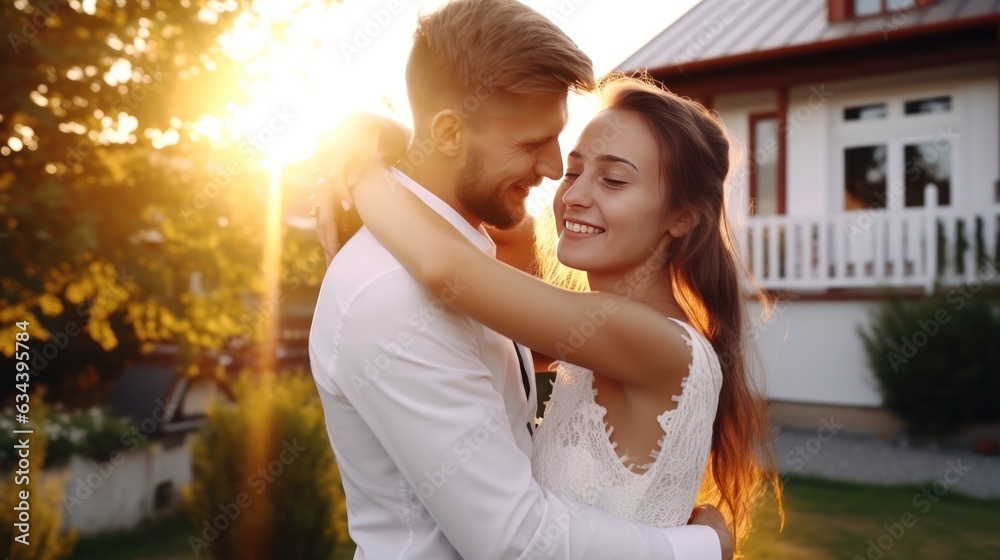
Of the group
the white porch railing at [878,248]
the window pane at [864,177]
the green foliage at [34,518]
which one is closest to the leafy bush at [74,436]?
the green foliage at [34,518]

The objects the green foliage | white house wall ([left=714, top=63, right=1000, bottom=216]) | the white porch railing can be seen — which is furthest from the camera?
white house wall ([left=714, top=63, right=1000, bottom=216])

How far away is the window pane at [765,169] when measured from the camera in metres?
15.0

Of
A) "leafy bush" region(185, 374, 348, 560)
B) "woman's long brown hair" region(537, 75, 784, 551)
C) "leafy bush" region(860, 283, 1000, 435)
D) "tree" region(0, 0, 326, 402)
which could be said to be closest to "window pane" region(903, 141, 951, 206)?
"leafy bush" region(860, 283, 1000, 435)

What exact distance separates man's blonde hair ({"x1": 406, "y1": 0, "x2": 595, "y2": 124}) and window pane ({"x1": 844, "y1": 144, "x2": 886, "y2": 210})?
13.1 metres

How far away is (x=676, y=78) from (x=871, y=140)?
341cm

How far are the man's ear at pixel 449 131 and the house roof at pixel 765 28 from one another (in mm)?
12080

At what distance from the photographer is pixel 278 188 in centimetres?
743

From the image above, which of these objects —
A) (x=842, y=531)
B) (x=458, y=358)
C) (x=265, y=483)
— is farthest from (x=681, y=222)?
Answer: (x=842, y=531)

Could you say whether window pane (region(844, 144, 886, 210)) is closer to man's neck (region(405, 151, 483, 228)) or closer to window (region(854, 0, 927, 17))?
window (region(854, 0, 927, 17))

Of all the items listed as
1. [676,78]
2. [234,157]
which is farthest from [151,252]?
[676,78]

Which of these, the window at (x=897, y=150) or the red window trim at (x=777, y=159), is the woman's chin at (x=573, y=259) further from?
the red window trim at (x=777, y=159)

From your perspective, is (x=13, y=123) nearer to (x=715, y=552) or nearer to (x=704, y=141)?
(x=704, y=141)

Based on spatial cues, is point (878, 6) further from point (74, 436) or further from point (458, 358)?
point (458, 358)

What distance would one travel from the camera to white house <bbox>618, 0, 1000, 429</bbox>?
1175 centimetres
